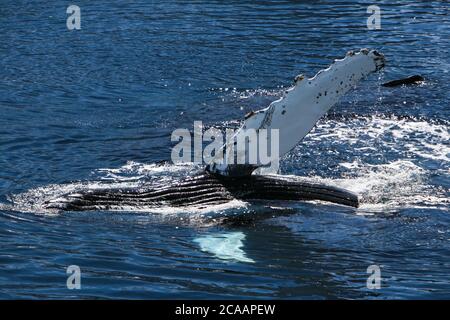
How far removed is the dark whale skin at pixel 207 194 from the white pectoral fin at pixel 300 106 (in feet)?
0.86

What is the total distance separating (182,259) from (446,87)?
10.1m

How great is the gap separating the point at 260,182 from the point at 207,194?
80 centimetres

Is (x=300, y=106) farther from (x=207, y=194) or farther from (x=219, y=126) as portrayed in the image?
(x=219, y=126)

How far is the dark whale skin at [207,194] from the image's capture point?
48.0 feet

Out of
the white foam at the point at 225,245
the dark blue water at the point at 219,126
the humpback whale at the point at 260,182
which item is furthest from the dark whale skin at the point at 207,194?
the white foam at the point at 225,245

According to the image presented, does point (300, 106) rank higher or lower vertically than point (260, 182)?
higher

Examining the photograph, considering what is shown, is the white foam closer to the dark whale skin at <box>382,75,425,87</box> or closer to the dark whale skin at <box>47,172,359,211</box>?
the dark whale skin at <box>47,172,359,211</box>

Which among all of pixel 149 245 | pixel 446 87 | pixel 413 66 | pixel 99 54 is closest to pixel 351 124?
pixel 446 87

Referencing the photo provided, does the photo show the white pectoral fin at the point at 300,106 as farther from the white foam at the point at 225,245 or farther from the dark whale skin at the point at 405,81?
the dark whale skin at the point at 405,81

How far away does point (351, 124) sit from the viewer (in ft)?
62.0

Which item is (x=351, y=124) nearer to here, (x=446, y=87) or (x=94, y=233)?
(x=446, y=87)

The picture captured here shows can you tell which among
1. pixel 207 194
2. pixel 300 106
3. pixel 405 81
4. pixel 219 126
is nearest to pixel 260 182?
pixel 207 194

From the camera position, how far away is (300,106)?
48.9ft

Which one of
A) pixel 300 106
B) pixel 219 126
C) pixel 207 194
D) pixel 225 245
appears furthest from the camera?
pixel 219 126
